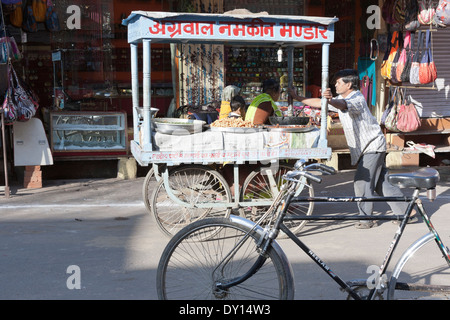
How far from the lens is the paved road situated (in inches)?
188

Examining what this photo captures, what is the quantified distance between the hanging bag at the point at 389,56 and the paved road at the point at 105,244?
223 cm

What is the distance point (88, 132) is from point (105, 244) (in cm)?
372

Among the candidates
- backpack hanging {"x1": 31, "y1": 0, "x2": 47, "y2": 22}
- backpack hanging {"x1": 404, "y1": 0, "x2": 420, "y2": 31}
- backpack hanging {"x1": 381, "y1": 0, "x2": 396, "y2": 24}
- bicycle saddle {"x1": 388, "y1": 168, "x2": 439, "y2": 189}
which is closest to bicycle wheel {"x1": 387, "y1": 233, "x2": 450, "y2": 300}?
bicycle saddle {"x1": 388, "y1": 168, "x2": 439, "y2": 189}

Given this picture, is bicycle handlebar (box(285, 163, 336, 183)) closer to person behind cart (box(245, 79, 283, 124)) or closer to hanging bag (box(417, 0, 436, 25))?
person behind cart (box(245, 79, 283, 124))

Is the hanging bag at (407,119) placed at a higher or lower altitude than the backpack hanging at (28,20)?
lower

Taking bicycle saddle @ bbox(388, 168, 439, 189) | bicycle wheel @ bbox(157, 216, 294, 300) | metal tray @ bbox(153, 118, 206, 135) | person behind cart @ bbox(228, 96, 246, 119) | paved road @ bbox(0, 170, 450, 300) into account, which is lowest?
paved road @ bbox(0, 170, 450, 300)

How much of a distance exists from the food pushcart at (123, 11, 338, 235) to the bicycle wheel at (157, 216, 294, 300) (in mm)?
1683

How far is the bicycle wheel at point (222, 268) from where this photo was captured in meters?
3.61

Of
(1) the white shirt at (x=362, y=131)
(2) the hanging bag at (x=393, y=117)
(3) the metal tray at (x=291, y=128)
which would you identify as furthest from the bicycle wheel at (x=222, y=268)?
(2) the hanging bag at (x=393, y=117)

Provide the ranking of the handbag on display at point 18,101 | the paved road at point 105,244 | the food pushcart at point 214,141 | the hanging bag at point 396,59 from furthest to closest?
the hanging bag at point 396,59
the handbag on display at point 18,101
the food pushcart at point 214,141
the paved road at point 105,244

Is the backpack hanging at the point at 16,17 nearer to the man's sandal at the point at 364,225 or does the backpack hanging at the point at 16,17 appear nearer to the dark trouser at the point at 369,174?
the dark trouser at the point at 369,174

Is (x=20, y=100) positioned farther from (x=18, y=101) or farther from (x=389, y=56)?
(x=389, y=56)

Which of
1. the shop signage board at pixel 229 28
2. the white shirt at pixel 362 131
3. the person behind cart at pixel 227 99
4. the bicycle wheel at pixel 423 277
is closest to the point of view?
the bicycle wheel at pixel 423 277
